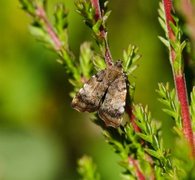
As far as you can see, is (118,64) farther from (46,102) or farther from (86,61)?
(46,102)

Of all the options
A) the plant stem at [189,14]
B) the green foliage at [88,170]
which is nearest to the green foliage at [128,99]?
the green foliage at [88,170]

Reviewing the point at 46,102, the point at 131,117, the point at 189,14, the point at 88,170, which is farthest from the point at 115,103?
the point at 46,102

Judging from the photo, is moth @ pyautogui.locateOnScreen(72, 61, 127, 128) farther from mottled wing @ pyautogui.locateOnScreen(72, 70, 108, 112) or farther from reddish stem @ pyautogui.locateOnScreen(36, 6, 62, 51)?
reddish stem @ pyautogui.locateOnScreen(36, 6, 62, 51)

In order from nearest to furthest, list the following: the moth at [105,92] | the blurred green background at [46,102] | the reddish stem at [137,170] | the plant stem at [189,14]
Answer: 1. the moth at [105,92]
2. the reddish stem at [137,170]
3. the plant stem at [189,14]
4. the blurred green background at [46,102]

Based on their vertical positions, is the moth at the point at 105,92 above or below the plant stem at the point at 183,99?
above

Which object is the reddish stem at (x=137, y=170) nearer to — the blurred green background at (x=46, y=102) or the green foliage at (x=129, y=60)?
the green foliage at (x=129, y=60)

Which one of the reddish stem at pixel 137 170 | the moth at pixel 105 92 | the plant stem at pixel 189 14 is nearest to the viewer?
the moth at pixel 105 92

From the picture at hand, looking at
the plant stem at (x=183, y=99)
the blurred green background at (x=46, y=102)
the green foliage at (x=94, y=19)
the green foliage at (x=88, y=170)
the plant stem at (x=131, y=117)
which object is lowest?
the plant stem at (x=183, y=99)

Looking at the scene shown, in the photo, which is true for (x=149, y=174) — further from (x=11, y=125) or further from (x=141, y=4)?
(x=11, y=125)

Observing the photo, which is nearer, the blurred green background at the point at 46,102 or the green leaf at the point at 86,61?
the green leaf at the point at 86,61

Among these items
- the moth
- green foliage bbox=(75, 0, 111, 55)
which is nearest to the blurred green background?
the moth
